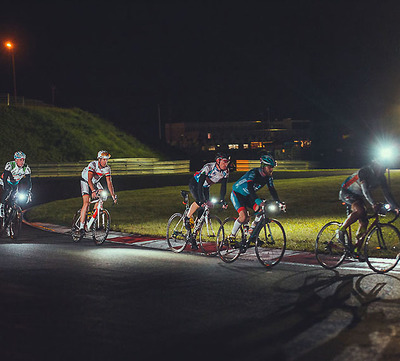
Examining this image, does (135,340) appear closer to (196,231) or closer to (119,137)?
(196,231)

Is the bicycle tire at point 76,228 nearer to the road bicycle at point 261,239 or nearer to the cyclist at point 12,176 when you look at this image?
the cyclist at point 12,176

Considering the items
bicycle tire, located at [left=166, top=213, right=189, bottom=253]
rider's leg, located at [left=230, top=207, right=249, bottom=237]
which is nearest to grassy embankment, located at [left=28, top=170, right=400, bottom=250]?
rider's leg, located at [left=230, top=207, right=249, bottom=237]

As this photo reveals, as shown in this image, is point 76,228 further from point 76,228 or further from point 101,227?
point 101,227

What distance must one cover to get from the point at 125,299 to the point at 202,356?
8.41 ft

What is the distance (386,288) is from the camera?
8.39 m

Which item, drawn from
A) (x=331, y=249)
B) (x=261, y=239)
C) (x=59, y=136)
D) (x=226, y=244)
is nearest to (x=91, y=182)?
(x=226, y=244)

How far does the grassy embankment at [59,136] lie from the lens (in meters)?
54.3

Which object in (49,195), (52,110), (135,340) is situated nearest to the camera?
(135,340)

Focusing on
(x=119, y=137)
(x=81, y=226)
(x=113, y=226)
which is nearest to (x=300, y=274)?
(x=81, y=226)

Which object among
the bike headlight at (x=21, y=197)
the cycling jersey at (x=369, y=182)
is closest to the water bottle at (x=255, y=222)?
the cycling jersey at (x=369, y=182)

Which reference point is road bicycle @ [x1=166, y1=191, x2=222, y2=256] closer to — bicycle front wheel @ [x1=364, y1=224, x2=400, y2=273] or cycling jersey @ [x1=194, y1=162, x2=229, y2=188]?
cycling jersey @ [x1=194, y1=162, x2=229, y2=188]

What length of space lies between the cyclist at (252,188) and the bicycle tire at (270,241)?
0.36 meters

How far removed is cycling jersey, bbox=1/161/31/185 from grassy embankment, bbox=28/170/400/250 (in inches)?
125

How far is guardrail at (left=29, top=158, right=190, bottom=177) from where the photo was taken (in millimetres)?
47406
